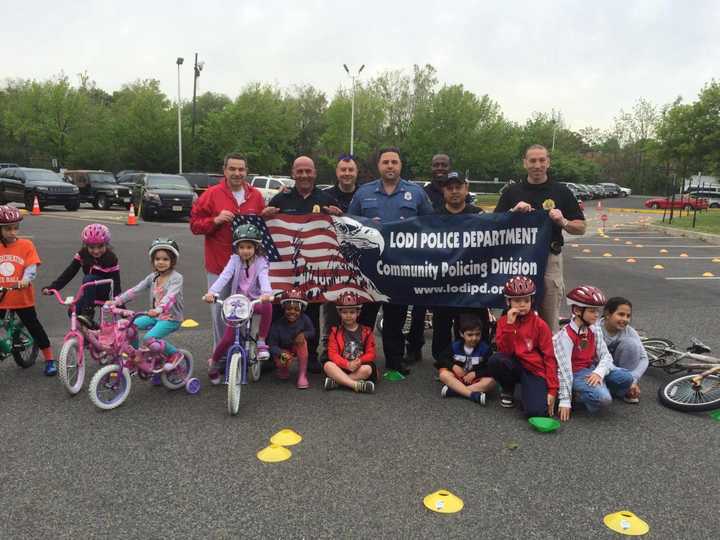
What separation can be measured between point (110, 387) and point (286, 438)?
1.64m

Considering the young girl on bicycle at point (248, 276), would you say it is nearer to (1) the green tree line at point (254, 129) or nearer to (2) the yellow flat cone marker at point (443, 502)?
(2) the yellow flat cone marker at point (443, 502)

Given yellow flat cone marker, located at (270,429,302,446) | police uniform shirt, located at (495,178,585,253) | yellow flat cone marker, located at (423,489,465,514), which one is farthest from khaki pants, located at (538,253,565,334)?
yellow flat cone marker, located at (270,429,302,446)

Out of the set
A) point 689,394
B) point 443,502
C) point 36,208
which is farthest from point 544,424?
point 36,208

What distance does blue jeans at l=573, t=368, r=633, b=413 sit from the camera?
483 centimetres

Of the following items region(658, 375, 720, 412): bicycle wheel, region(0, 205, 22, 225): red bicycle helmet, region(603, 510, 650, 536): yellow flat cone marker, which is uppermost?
region(0, 205, 22, 225): red bicycle helmet

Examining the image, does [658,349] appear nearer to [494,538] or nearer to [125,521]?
[494,538]

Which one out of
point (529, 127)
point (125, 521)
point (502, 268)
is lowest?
point (125, 521)

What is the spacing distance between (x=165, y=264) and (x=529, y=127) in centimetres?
7362

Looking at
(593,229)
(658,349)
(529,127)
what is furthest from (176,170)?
(658,349)

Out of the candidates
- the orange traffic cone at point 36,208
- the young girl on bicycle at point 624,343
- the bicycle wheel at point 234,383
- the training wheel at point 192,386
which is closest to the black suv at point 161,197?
the orange traffic cone at point 36,208

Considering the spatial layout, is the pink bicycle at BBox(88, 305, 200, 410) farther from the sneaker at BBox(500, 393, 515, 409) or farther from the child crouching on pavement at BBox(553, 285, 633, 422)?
the child crouching on pavement at BBox(553, 285, 633, 422)

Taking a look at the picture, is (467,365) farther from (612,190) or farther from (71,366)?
(612,190)

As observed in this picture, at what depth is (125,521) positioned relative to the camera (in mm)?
3242

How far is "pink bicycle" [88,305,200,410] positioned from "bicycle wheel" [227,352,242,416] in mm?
716
